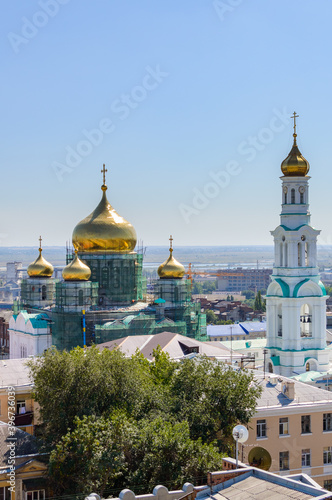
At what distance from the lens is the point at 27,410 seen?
909 inches

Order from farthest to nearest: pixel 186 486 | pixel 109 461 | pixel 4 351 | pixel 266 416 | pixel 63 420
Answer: pixel 4 351 → pixel 266 416 → pixel 63 420 → pixel 109 461 → pixel 186 486

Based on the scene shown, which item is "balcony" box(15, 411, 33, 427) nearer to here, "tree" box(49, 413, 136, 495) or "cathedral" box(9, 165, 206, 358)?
"tree" box(49, 413, 136, 495)

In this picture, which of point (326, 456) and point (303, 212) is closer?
point (326, 456)

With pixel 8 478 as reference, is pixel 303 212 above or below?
above

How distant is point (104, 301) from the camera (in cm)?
4256

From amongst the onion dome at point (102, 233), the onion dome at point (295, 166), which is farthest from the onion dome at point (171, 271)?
the onion dome at point (295, 166)

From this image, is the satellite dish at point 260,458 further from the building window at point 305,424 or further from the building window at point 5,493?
the building window at point 5,493

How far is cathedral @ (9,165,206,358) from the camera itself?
39812mm

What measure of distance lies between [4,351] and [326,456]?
3324 cm

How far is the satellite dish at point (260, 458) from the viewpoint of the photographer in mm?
21359

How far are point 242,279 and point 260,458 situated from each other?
160977 mm

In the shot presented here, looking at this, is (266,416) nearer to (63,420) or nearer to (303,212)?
(63,420)

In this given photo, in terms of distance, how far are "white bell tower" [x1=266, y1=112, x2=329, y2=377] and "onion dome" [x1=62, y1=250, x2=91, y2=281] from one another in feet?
33.5

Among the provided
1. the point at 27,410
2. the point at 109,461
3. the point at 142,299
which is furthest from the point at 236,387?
the point at 142,299
